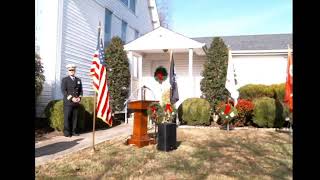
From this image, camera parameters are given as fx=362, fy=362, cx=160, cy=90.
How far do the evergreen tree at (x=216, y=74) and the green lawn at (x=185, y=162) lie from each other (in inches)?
193

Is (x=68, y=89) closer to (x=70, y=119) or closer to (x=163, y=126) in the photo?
(x=70, y=119)

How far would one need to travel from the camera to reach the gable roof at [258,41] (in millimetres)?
19234

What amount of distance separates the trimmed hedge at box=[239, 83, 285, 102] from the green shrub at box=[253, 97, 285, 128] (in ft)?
8.88

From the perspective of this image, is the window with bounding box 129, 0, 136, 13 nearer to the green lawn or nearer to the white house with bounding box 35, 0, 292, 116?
the white house with bounding box 35, 0, 292, 116

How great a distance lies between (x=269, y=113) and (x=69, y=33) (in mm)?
8074

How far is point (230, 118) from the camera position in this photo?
13.0m

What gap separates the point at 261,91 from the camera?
54.2ft

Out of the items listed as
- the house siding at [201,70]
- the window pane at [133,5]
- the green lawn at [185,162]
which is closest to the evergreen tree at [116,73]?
the house siding at [201,70]

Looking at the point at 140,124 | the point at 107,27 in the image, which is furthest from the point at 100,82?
the point at 107,27

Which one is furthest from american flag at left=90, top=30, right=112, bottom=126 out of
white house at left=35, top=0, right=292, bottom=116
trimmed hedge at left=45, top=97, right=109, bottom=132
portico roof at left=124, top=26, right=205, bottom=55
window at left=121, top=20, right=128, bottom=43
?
window at left=121, top=20, right=128, bottom=43

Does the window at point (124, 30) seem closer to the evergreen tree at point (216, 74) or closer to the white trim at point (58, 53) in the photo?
the evergreen tree at point (216, 74)
